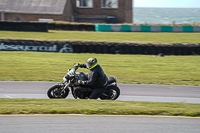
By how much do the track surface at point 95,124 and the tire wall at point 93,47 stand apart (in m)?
15.2

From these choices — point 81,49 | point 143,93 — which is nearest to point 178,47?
point 81,49

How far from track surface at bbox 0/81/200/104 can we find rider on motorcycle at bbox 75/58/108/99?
1.19 meters

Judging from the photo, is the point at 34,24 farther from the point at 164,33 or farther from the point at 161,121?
the point at 161,121

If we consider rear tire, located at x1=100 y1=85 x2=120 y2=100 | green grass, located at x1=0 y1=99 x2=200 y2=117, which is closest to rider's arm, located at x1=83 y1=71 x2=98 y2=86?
rear tire, located at x1=100 y1=85 x2=120 y2=100

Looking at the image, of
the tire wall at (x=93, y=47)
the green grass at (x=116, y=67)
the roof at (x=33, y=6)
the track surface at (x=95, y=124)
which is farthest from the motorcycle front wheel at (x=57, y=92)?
the roof at (x=33, y=6)

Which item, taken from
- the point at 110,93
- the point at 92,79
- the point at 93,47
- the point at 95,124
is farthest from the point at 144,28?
the point at 95,124

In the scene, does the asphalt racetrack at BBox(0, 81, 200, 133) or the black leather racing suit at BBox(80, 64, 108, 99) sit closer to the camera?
the asphalt racetrack at BBox(0, 81, 200, 133)

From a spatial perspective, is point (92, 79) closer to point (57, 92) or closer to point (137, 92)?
point (57, 92)

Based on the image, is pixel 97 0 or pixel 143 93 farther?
pixel 97 0

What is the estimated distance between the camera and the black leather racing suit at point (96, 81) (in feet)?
31.7

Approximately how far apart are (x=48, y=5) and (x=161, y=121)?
41.3 m

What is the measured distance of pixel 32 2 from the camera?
46.8 metres

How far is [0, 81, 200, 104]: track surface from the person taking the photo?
1098 centimetres

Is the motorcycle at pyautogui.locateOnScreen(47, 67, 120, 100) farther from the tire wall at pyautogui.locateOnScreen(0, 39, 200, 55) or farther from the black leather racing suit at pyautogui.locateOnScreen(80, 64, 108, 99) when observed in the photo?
the tire wall at pyautogui.locateOnScreen(0, 39, 200, 55)
